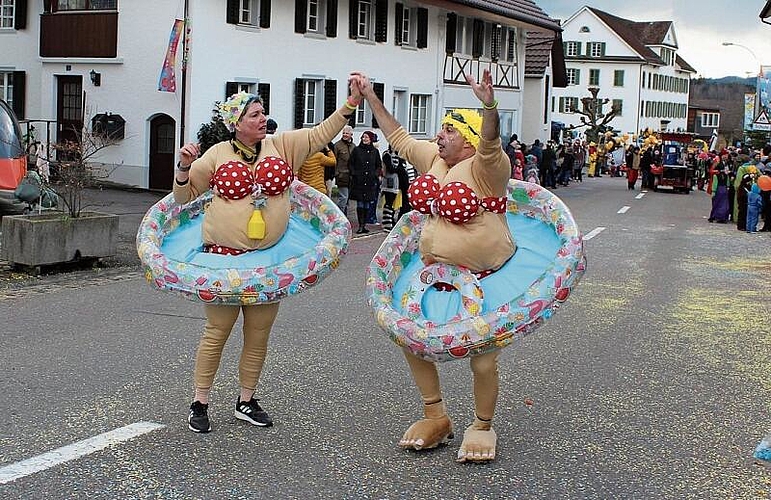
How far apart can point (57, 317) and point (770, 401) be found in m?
6.06

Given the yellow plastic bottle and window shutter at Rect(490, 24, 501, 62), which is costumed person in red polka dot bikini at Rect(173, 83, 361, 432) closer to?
the yellow plastic bottle

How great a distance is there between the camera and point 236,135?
6.18 m

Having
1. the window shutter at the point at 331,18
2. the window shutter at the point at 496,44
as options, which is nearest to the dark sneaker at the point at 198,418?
the window shutter at the point at 331,18

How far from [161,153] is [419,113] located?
1147cm

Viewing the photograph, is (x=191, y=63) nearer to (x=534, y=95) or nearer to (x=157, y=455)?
(x=157, y=455)

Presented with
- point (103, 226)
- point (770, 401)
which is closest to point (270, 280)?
point (770, 401)

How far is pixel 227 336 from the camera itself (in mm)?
6230

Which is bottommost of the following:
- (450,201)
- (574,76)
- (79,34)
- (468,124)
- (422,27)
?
(450,201)

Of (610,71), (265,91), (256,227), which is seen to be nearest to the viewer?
(256,227)

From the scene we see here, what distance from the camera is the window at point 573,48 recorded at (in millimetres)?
98625

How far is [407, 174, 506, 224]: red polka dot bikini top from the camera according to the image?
5582 mm

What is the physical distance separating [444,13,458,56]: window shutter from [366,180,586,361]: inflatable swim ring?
102 ft

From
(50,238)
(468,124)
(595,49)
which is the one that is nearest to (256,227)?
(468,124)

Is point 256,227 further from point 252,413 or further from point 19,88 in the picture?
point 19,88
